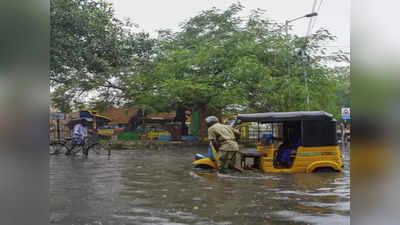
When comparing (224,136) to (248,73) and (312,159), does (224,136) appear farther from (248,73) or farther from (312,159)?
(248,73)

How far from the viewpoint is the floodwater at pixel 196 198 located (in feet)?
17.9

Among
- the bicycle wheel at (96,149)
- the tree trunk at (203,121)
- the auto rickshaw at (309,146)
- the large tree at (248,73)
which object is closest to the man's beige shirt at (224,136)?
the auto rickshaw at (309,146)

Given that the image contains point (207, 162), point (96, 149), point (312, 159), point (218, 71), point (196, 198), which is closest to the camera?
point (196, 198)

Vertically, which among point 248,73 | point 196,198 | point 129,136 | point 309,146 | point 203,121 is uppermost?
point 248,73

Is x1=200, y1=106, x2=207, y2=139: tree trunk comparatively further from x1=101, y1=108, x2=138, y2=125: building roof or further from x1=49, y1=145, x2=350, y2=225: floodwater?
x1=49, y1=145, x2=350, y2=225: floodwater

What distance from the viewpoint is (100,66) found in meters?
17.0

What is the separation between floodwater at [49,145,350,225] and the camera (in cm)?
547

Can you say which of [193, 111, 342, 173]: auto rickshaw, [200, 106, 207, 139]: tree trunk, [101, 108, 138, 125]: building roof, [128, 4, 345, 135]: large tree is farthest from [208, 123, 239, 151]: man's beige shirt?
[101, 108, 138, 125]: building roof

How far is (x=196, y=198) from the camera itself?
22.8ft

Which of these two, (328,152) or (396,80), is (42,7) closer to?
(396,80)

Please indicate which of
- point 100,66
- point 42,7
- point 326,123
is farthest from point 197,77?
point 42,7

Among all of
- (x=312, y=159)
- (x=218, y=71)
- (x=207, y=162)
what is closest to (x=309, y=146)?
(x=312, y=159)

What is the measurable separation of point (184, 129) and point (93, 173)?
18.9 metres

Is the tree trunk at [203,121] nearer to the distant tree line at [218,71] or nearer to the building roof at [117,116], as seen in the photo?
the distant tree line at [218,71]
